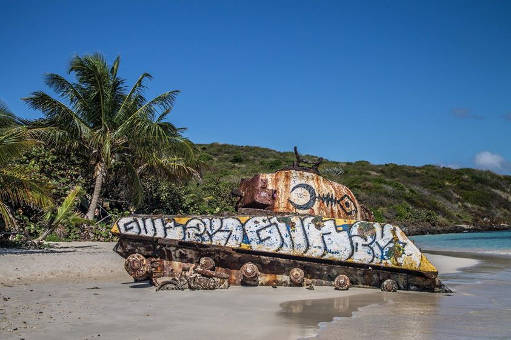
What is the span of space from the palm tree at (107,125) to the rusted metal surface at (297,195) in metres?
7.82

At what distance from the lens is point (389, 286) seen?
10227 millimetres

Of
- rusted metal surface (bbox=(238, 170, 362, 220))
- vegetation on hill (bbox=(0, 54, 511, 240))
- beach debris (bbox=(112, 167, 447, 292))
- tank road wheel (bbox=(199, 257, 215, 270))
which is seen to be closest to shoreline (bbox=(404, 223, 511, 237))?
vegetation on hill (bbox=(0, 54, 511, 240))

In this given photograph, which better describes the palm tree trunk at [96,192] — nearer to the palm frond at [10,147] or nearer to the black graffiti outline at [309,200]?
the palm frond at [10,147]

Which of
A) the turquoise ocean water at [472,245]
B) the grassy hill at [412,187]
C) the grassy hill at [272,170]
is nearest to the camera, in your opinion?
the grassy hill at [272,170]

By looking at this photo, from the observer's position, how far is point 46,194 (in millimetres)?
13250

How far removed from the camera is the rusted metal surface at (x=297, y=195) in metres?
11.4

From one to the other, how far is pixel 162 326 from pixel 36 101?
45.5 feet

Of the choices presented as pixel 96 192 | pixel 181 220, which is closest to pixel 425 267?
pixel 181 220

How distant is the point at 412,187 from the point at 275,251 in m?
48.3

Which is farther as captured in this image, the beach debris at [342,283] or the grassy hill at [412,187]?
the grassy hill at [412,187]

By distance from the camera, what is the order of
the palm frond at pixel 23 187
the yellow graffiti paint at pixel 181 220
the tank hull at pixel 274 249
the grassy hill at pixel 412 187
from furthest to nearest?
the grassy hill at pixel 412 187
the palm frond at pixel 23 187
the yellow graffiti paint at pixel 181 220
the tank hull at pixel 274 249

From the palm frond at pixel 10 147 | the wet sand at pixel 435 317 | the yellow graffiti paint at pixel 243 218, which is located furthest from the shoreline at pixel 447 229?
the palm frond at pixel 10 147

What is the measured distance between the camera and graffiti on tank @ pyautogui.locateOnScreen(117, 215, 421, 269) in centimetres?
1029

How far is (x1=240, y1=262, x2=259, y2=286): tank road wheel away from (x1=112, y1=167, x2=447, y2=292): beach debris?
2cm
